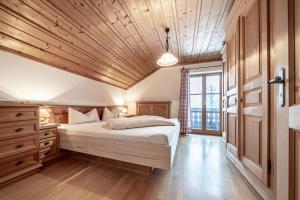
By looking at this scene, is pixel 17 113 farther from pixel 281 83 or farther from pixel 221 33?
pixel 221 33

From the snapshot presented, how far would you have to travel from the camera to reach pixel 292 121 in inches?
26.7

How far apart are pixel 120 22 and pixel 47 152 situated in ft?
8.02

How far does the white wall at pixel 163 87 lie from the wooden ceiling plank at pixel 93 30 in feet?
5.56

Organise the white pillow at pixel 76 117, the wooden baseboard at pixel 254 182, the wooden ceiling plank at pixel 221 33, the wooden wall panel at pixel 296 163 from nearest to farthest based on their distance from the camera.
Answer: the wooden wall panel at pixel 296 163, the wooden baseboard at pixel 254 182, the wooden ceiling plank at pixel 221 33, the white pillow at pixel 76 117

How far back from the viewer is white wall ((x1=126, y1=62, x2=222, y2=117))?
15.3 ft

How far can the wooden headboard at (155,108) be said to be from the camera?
4.63 meters

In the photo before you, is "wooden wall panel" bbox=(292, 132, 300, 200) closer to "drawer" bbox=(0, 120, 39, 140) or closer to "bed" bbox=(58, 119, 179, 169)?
"bed" bbox=(58, 119, 179, 169)

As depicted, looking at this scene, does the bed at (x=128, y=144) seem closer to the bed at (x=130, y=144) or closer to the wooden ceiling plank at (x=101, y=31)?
the bed at (x=130, y=144)

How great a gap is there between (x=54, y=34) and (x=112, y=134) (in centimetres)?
172

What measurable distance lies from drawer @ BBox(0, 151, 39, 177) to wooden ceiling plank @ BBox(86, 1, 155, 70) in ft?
7.19

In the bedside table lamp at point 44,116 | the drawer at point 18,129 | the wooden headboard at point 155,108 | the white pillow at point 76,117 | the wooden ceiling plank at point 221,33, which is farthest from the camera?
the wooden headboard at point 155,108

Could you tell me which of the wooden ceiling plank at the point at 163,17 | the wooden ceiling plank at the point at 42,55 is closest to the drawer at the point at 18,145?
the wooden ceiling plank at the point at 42,55

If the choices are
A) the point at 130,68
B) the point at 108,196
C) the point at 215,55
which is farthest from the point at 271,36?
Result: the point at 130,68

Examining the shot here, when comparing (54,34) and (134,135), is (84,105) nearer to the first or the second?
(54,34)
